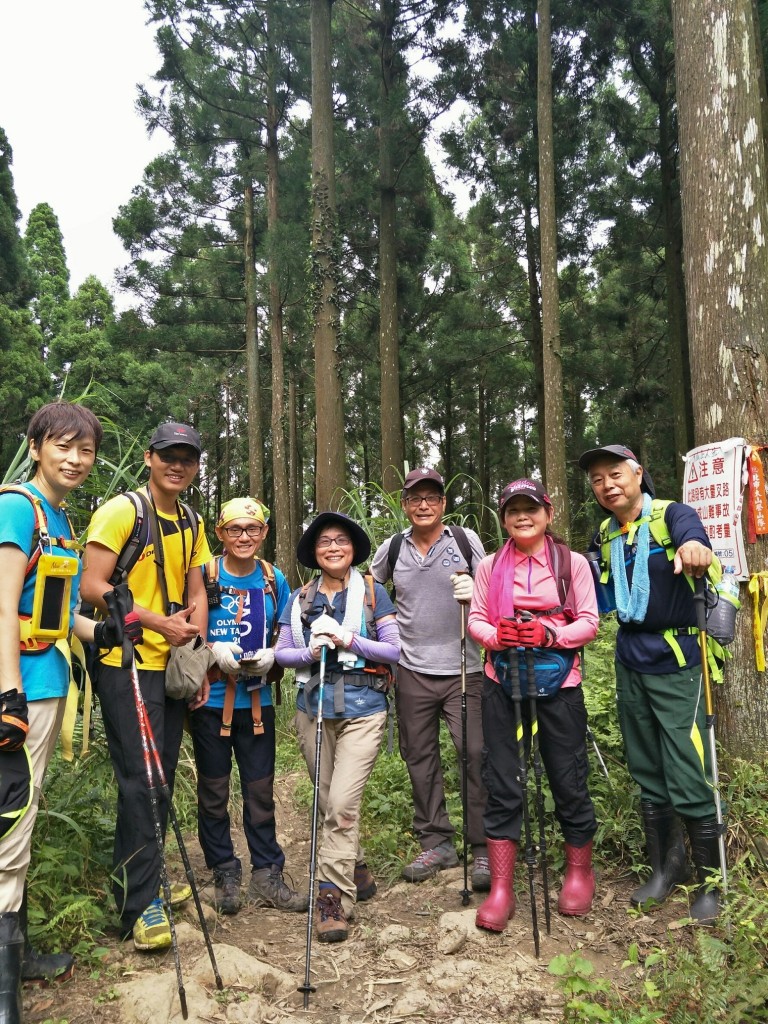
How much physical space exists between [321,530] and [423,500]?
676 millimetres

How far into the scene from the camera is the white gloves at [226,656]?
372 centimetres

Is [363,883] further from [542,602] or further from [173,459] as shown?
[173,459]

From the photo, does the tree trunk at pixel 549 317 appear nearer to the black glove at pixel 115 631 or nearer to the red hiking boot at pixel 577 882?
the red hiking boot at pixel 577 882

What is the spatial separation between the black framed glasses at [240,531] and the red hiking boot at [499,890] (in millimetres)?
1983

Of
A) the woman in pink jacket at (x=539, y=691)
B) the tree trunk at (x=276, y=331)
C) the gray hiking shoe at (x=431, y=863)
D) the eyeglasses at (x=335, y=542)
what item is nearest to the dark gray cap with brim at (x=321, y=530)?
the eyeglasses at (x=335, y=542)

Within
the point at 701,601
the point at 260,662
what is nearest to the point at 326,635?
the point at 260,662

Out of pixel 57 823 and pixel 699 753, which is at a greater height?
pixel 699 753

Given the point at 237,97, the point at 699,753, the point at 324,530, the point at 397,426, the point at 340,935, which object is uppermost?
the point at 237,97

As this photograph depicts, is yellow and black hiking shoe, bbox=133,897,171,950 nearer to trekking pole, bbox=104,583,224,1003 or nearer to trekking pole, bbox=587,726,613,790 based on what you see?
trekking pole, bbox=104,583,224,1003

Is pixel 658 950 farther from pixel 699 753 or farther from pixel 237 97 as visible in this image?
pixel 237 97

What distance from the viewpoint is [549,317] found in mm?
A: 10445

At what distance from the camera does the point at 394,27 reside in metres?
13.9

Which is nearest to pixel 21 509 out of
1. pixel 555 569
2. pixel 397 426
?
pixel 555 569

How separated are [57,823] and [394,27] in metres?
15.0
